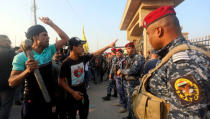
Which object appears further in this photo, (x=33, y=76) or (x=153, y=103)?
(x=33, y=76)

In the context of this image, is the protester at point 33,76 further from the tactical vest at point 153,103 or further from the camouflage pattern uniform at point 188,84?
the camouflage pattern uniform at point 188,84

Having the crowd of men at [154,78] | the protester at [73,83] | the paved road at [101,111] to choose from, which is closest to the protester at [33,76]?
the crowd of men at [154,78]

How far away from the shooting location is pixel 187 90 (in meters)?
0.81

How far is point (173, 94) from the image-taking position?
0.89m

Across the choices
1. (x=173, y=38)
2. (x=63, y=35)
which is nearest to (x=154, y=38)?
(x=173, y=38)

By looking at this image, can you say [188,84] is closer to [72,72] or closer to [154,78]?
[154,78]

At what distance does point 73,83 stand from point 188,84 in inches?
71.3

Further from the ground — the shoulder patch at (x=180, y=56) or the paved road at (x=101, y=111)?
the shoulder patch at (x=180, y=56)

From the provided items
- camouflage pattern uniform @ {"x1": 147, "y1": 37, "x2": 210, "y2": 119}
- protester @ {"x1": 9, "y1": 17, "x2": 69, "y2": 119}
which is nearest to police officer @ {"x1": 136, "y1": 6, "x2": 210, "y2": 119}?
camouflage pattern uniform @ {"x1": 147, "y1": 37, "x2": 210, "y2": 119}

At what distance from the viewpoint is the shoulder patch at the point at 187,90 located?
792 mm

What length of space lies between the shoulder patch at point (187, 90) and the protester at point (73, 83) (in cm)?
166

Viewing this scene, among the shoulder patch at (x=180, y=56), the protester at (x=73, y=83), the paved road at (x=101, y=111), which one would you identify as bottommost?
the paved road at (x=101, y=111)

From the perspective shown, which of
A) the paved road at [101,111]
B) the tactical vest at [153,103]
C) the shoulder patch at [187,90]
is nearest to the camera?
the shoulder patch at [187,90]

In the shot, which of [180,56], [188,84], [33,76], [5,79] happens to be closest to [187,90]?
[188,84]
